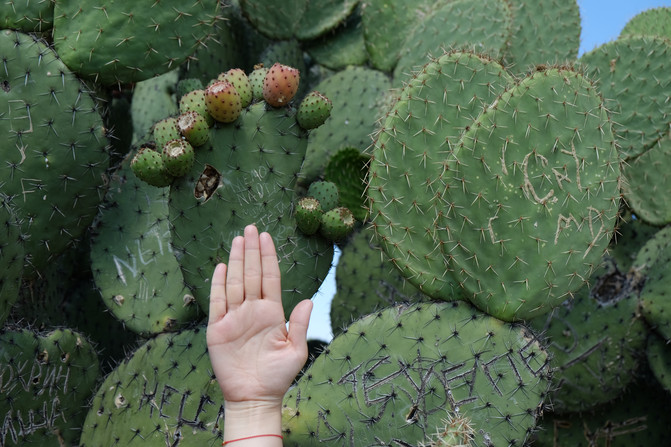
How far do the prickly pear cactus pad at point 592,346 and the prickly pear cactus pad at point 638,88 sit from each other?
607 millimetres

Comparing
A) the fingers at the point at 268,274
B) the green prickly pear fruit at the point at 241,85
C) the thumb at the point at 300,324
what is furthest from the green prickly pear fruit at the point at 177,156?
the thumb at the point at 300,324

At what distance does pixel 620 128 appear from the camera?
281 centimetres

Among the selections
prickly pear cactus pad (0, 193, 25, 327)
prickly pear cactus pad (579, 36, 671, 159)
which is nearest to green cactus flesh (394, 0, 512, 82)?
prickly pear cactus pad (579, 36, 671, 159)

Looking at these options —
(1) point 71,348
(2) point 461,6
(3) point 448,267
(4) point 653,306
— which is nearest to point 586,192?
(3) point 448,267

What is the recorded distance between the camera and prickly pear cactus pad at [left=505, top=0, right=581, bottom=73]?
3.17 m

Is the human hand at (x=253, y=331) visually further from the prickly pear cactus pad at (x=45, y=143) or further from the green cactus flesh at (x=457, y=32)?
the green cactus flesh at (x=457, y=32)

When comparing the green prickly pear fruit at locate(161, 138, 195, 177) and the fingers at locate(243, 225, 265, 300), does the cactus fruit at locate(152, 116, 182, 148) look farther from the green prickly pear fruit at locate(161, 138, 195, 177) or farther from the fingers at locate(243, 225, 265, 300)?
the fingers at locate(243, 225, 265, 300)

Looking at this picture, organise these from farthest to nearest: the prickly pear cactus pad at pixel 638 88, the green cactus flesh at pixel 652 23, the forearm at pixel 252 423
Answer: the green cactus flesh at pixel 652 23 → the prickly pear cactus pad at pixel 638 88 → the forearm at pixel 252 423

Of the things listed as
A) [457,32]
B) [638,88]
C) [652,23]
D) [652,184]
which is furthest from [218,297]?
[652,23]

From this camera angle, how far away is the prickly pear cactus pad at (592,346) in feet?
9.55

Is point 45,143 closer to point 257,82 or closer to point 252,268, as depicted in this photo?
point 257,82

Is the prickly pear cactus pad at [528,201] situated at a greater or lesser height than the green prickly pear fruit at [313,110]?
greater

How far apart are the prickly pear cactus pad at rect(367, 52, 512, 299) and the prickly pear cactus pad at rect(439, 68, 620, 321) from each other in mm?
87

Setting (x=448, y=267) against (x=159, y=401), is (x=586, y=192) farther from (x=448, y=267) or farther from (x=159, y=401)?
(x=159, y=401)
